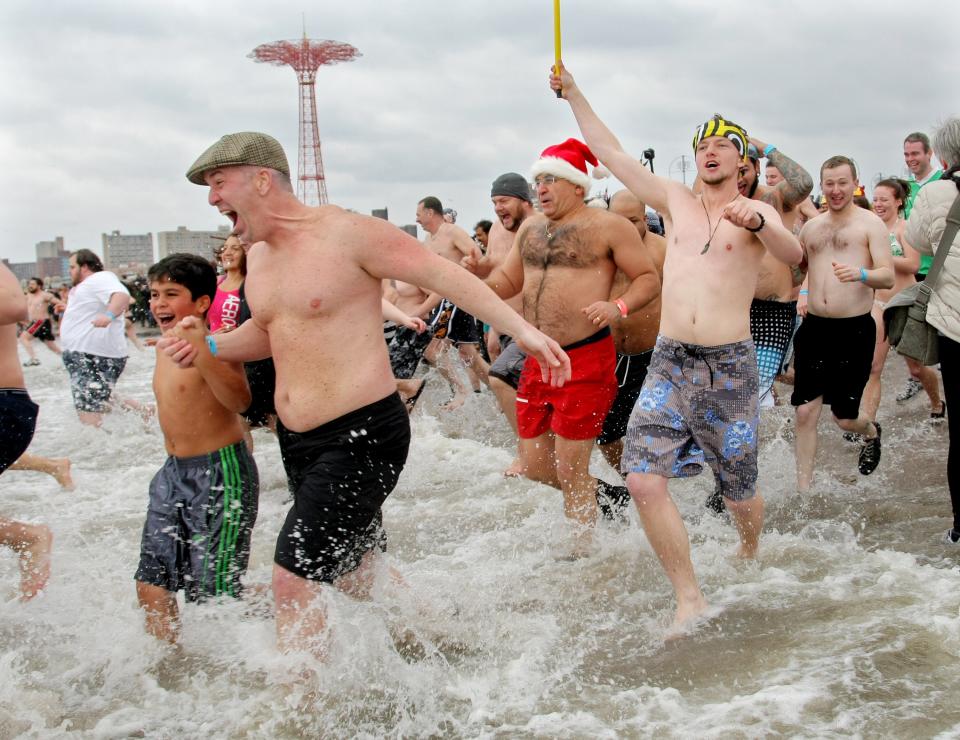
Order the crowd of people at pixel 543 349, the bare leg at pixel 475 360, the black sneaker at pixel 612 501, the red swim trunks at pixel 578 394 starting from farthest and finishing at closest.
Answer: the bare leg at pixel 475 360 → the black sneaker at pixel 612 501 → the red swim trunks at pixel 578 394 → the crowd of people at pixel 543 349

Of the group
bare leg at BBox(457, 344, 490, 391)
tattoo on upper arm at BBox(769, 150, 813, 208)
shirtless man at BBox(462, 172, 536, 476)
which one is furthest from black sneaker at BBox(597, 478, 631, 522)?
bare leg at BBox(457, 344, 490, 391)

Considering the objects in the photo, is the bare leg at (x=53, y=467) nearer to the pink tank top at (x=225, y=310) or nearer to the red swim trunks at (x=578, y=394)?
the pink tank top at (x=225, y=310)

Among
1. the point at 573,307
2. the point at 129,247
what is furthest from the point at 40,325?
the point at 129,247

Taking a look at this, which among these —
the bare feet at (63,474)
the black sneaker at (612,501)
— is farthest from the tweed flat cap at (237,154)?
the bare feet at (63,474)

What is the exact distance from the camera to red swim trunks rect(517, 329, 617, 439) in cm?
509

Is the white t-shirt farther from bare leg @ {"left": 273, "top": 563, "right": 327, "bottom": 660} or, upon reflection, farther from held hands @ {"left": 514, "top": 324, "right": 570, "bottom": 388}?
held hands @ {"left": 514, "top": 324, "right": 570, "bottom": 388}

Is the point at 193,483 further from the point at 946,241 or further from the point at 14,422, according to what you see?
the point at 946,241

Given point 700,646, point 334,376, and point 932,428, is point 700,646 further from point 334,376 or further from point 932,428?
point 932,428

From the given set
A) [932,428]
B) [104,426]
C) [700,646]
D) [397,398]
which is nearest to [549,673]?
[700,646]

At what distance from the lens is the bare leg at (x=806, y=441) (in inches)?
246

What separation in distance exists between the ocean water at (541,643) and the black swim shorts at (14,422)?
2.48ft

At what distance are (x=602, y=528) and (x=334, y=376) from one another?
239cm

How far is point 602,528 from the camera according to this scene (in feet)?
17.9

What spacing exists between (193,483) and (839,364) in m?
4.10
